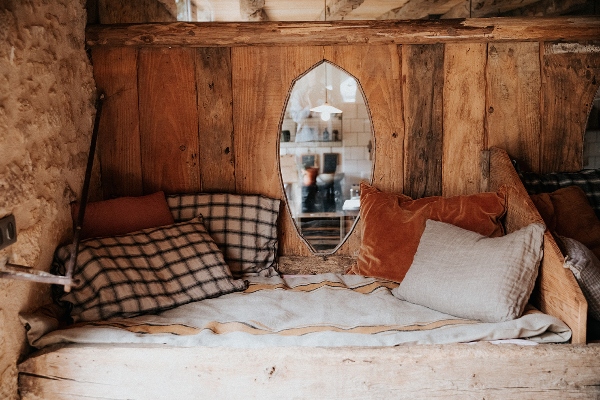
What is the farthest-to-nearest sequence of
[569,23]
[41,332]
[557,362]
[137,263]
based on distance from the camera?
[569,23]
[137,263]
[41,332]
[557,362]

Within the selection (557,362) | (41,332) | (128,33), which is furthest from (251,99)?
(557,362)

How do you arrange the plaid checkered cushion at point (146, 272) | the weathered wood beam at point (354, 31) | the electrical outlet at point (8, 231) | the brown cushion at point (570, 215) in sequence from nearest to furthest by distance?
the electrical outlet at point (8, 231)
the plaid checkered cushion at point (146, 272)
the brown cushion at point (570, 215)
the weathered wood beam at point (354, 31)

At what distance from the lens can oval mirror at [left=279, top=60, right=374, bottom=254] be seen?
2572mm

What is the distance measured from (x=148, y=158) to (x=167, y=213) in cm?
33

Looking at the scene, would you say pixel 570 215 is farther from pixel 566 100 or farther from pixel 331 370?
pixel 331 370

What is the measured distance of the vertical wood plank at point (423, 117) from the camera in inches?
98.8

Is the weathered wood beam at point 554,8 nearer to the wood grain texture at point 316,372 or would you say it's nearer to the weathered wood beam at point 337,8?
the weathered wood beam at point 337,8

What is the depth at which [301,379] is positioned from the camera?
1.79m

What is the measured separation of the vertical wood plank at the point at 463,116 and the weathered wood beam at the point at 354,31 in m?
0.09

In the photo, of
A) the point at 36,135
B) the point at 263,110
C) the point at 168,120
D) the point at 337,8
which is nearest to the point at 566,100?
the point at 337,8

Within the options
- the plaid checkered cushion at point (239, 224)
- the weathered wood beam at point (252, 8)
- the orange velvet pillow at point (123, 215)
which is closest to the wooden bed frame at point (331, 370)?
the orange velvet pillow at point (123, 215)

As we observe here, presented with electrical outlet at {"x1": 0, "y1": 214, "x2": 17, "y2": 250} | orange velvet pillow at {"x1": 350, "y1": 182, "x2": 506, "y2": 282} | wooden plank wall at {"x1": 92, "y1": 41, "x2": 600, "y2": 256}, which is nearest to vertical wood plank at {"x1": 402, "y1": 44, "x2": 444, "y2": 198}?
wooden plank wall at {"x1": 92, "y1": 41, "x2": 600, "y2": 256}

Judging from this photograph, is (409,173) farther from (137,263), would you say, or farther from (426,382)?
(137,263)

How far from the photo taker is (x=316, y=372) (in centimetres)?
178
